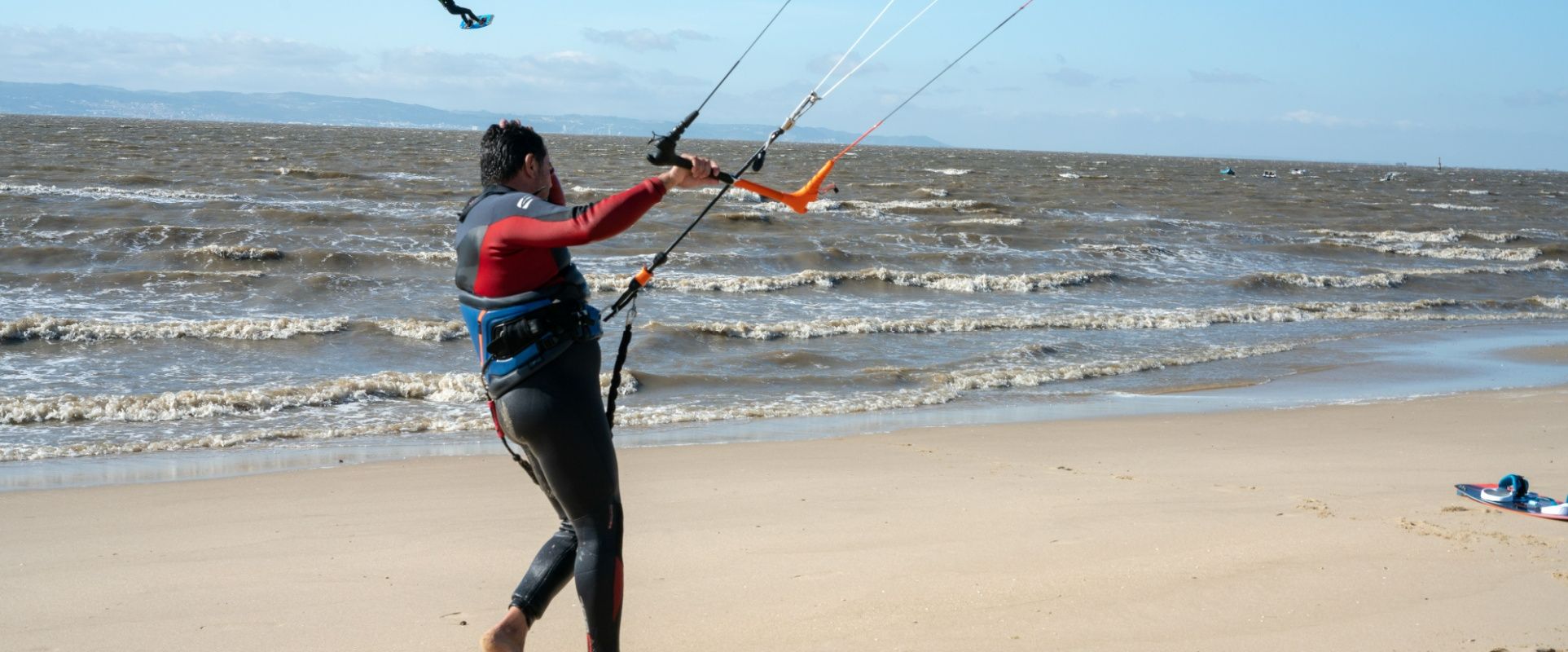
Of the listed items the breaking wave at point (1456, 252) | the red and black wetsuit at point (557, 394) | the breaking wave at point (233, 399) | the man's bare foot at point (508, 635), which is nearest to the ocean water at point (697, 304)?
the breaking wave at point (233, 399)

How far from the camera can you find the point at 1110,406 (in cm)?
1055

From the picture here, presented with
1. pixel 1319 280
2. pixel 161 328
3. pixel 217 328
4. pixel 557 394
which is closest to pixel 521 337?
pixel 557 394

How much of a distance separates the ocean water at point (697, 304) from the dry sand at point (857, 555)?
2.18 m

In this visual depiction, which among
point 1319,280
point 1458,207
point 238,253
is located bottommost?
point 238,253

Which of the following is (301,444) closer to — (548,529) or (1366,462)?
(548,529)

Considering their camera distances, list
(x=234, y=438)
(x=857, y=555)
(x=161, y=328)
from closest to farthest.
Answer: (x=857, y=555) < (x=234, y=438) < (x=161, y=328)

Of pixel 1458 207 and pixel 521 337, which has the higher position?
pixel 521 337

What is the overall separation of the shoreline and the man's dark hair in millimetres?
4939

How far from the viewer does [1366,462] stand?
7.50 metres

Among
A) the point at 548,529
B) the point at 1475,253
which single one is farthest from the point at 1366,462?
the point at 1475,253

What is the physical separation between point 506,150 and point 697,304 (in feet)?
44.9

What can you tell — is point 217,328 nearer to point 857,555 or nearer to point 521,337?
point 857,555

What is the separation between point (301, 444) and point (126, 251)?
13356 millimetres

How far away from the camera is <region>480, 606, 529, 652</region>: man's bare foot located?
142 inches
